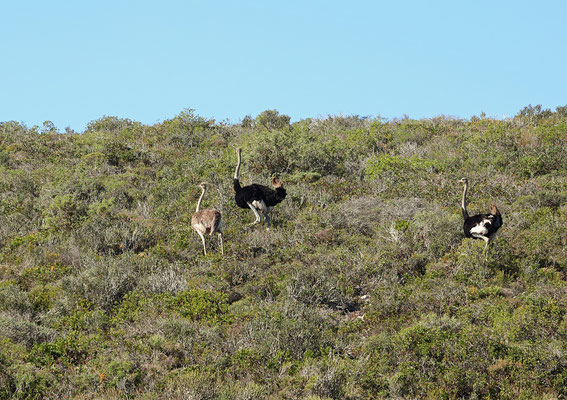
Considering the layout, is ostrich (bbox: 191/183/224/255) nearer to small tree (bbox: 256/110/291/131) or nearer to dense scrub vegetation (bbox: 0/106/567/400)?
dense scrub vegetation (bbox: 0/106/567/400)

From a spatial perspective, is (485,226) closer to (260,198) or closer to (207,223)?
(260,198)

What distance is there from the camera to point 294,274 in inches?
421

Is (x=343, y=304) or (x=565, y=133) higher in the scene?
(x=565, y=133)

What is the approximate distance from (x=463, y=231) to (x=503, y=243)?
2.81 feet

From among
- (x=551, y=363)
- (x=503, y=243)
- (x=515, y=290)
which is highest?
(x=503, y=243)

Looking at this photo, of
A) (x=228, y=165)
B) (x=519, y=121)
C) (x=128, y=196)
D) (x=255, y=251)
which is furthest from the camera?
(x=519, y=121)

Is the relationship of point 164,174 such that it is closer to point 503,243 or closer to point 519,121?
point 503,243

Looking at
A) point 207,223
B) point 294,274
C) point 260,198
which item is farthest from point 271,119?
point 294,274

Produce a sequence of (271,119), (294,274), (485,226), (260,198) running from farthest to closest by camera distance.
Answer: (271,119) → (260,198) → (485,226) → (294,274)

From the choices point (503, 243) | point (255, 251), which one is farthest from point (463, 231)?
point (255, 251)

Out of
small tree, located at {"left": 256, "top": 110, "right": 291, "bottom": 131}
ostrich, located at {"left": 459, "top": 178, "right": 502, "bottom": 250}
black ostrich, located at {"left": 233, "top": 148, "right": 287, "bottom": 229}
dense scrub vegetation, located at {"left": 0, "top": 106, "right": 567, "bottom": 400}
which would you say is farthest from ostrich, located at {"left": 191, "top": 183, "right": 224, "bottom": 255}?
small tree, located at {"left": 256, "top": 110, "right": 291, "bottom": 131}

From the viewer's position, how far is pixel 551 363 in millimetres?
7730

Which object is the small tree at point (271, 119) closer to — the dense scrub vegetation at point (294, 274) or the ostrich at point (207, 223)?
the dense scrub vegetation at point (294, 274)

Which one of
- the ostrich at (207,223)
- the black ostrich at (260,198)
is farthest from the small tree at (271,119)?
the ostrich at (207,223)
